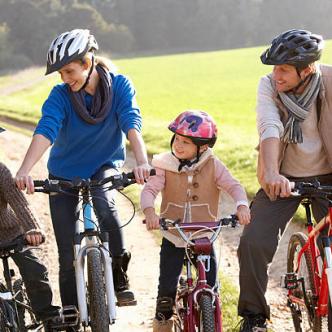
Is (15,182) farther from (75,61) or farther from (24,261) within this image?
(75,61)

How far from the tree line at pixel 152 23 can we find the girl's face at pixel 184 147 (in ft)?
239

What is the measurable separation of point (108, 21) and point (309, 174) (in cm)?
9346

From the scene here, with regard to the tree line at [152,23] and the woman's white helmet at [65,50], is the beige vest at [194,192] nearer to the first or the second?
the woman's white helmet at [65,50]

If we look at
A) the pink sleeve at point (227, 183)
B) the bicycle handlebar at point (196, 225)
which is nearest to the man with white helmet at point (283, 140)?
the pink sleeve at point (227, 183)

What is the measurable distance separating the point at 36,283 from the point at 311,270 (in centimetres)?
181

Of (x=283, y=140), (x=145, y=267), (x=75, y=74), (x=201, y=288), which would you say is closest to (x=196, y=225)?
(x=201, y=288)

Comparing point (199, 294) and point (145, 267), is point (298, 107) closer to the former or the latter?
point (199, 294)

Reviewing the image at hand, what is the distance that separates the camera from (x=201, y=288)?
174 inches

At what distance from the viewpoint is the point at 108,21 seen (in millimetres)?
96438

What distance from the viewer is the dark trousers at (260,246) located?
193 inches

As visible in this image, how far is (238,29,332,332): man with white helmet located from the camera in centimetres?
488

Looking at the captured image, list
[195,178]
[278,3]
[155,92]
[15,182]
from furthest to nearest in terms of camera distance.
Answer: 1. [278,3]
2. [155,92]
3. [195,178]
4. [15,182]

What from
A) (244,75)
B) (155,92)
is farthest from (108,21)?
(155,92)

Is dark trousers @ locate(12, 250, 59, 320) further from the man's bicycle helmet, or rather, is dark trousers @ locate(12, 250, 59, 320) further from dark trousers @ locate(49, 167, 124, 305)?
the man's bicycle helmet
